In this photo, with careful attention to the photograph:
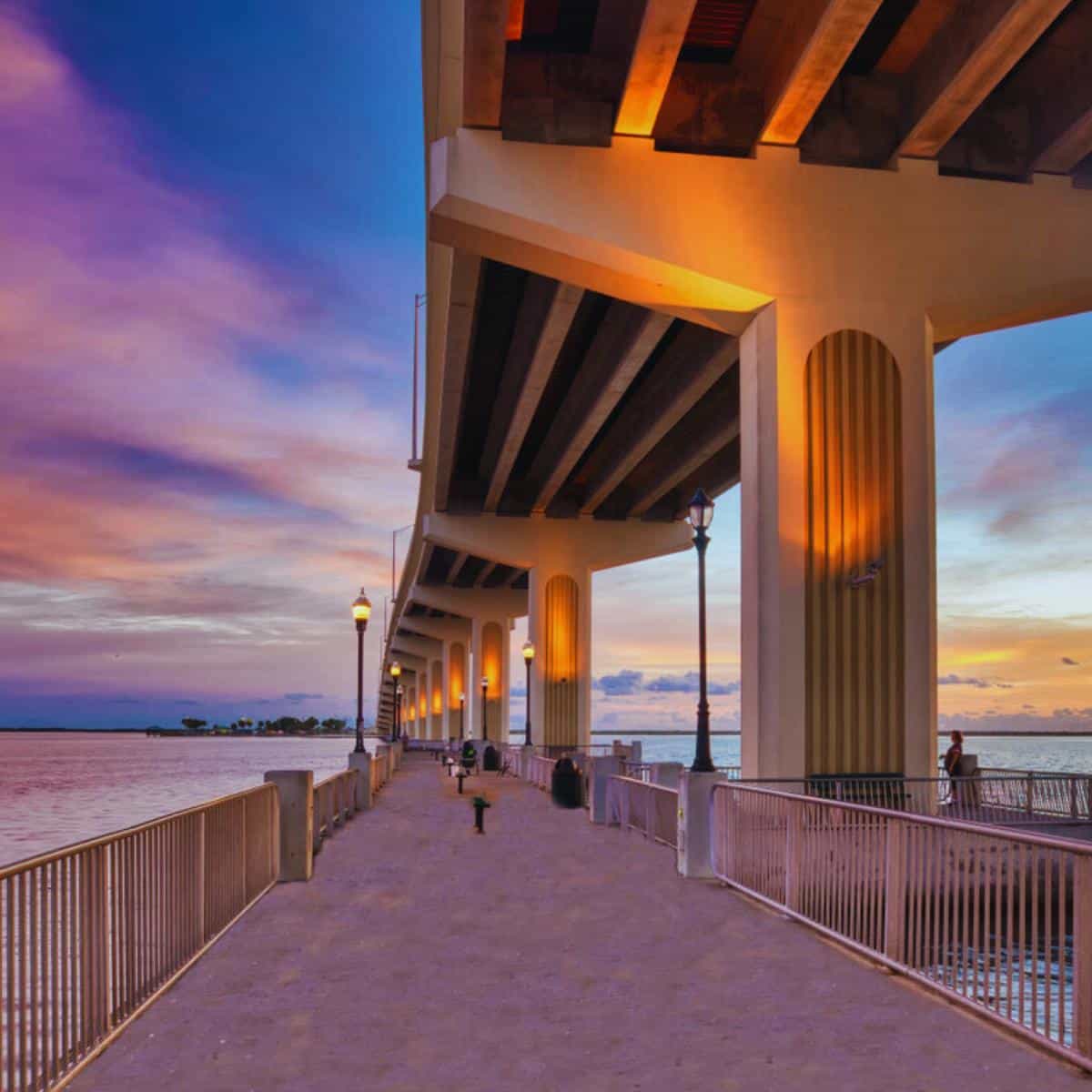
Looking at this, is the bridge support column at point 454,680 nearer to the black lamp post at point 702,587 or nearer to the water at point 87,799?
the water at point 87,799

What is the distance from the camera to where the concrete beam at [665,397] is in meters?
25.2

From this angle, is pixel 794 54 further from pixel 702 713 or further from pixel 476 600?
pixel 476 600

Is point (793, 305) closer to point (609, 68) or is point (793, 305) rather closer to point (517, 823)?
point (609, 68)

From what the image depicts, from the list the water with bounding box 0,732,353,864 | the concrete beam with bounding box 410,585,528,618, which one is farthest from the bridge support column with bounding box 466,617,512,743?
the water with bounding box 0,732,353,864

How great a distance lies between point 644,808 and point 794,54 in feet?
36.7

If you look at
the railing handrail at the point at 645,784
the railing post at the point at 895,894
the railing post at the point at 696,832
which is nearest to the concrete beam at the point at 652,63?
the railing post at the point at 696,832

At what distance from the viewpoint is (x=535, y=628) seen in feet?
140

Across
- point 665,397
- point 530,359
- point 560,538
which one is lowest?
point 560,538

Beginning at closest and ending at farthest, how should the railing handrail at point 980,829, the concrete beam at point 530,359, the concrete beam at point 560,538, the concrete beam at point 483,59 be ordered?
the railing handrail at point 980,829
the concrete beam at point 483,59
the concrete beam at point 530,359
the concrete beam at point 560,538

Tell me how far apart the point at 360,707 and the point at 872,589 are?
1414 centimetres

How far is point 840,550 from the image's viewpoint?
17219 mm

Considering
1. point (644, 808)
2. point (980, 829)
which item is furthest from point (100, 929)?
point (644, 808)

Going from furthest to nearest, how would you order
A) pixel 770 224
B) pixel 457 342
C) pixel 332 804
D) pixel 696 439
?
pixel 696 439 → pixel 457 342 → pixel 332 804 → pixel 770 224

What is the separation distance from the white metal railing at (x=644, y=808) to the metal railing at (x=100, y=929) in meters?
8.14
